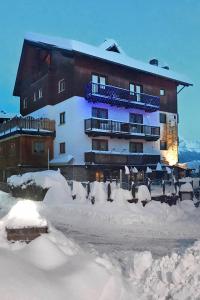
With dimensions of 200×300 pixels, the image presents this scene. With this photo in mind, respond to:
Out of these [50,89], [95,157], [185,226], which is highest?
[50,89]

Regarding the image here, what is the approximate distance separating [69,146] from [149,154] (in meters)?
7.84

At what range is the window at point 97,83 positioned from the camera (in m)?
29.6

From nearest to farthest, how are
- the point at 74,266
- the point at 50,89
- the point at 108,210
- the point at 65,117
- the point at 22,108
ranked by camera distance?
the point at 74,266 → the point at 108,210 → the point at 65,117 → the point at 50,89 → the point at 22,108

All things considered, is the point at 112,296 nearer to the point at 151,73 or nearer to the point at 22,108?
the point at 151,73

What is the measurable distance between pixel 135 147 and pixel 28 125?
1055cm

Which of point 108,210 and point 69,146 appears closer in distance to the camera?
point 108,210

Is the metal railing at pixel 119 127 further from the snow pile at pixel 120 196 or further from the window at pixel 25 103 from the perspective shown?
the snow pile at pixel 120 196

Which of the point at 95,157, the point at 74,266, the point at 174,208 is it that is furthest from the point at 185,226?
the point at 95,157

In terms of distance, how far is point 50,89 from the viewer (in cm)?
3275

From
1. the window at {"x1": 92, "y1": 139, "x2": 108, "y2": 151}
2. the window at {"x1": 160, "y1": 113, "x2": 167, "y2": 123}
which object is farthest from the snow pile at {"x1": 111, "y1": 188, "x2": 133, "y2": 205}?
the window at {"x1": 160, "y1": 113, "x2": 167, "y2": 123}

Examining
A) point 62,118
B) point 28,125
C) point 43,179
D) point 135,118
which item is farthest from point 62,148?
point 43,179

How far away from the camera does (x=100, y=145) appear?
30.5 m

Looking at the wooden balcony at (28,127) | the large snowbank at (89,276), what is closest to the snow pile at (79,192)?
the large snowbank at (89,276)

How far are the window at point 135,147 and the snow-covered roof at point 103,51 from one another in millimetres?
7413
